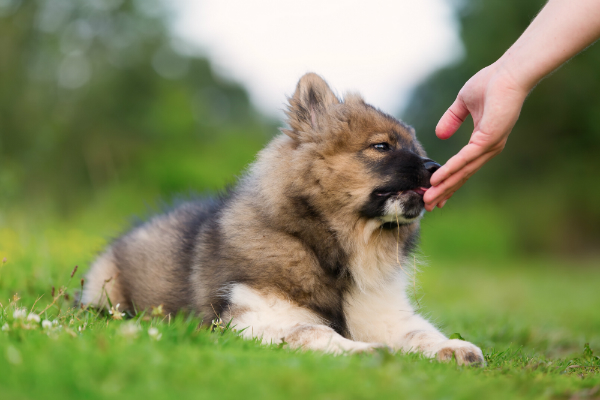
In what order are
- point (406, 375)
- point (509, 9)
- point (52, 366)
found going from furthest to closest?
1. point (509, 9)
2. point (406, 375)
3. point (52, 366)

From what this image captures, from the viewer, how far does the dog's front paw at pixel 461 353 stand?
2.66 metres

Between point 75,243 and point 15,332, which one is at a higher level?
point 15,332

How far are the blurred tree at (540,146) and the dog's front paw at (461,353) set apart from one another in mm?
13069

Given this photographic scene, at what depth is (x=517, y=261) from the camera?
1504 cm

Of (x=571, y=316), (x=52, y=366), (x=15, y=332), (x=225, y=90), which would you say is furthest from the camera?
(x=225, y=90)

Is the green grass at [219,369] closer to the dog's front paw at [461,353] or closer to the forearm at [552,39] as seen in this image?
the dog's front paw at [461,353]

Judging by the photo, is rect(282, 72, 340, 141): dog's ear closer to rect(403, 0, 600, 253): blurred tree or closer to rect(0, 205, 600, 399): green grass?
rect(0, 205, 600, 399): green grass

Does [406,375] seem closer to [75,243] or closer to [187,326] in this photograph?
[187,326]

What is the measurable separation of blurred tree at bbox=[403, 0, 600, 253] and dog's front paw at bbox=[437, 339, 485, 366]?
1307 cm

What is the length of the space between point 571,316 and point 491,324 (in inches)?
87.9

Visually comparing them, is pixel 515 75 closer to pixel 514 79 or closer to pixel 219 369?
pixel 514 79

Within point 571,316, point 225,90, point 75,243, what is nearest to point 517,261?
point 571,316

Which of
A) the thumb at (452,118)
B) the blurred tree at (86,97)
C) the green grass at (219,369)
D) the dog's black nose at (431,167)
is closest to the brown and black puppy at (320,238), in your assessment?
the dog's black nose at (431,167)

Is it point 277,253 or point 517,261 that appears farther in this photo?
point 517,261
